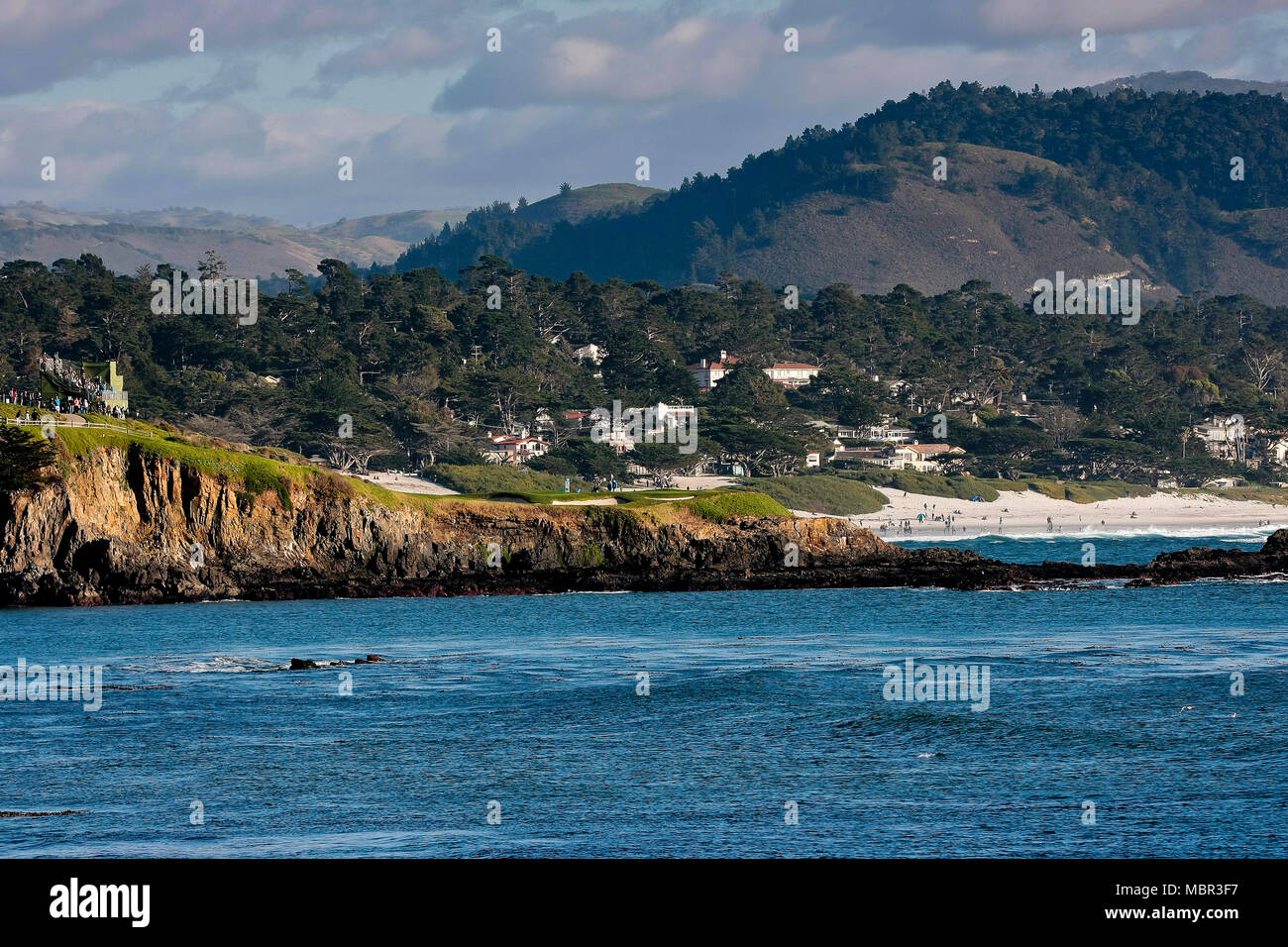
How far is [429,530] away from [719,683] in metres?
39.5

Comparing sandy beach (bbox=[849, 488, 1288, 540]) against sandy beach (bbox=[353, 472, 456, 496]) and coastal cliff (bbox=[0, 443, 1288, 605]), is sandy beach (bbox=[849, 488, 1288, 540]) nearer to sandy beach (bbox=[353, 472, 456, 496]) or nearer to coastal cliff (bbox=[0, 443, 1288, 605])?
sandy beach (bbox=[353, 472, 456, 496])

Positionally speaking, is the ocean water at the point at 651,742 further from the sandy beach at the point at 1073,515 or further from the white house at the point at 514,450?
the white house at the point at 514,450

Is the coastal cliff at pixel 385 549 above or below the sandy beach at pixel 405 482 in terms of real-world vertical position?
below

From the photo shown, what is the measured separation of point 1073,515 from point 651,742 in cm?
14885

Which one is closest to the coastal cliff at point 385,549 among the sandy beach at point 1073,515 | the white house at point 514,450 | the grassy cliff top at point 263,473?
the grassy cliff top at point 263,473

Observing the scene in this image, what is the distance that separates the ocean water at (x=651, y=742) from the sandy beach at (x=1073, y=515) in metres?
98.5

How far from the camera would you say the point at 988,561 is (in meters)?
90.9

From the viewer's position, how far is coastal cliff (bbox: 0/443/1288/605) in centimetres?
7006

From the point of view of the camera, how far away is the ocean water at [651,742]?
23.4 meters

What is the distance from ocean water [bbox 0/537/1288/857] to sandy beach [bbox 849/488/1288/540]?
98.5m
